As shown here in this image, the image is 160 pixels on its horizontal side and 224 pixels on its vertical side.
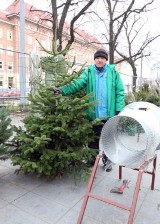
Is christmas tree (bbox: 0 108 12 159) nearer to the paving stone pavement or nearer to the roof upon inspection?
the paving stone pavement

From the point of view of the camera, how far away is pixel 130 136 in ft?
8.39

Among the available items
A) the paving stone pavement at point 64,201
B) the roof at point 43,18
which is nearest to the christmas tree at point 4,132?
the paving stone pavement at point 64,201

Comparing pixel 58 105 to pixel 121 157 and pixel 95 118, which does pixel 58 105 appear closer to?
pixel 95 118

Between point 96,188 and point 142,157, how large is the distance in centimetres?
109

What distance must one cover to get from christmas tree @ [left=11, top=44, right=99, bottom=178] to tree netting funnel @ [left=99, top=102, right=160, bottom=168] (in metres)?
0.57

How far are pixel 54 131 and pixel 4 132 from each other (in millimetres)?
648

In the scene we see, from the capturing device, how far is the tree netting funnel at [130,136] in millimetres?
2158

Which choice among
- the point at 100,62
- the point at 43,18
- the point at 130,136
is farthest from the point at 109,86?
the point at 43,18

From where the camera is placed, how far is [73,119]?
9.90 feet

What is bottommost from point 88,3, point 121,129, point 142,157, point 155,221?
point 155,221

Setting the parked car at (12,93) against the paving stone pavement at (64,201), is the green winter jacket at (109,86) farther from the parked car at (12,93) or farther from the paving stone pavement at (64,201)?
the parked car at (12,93)

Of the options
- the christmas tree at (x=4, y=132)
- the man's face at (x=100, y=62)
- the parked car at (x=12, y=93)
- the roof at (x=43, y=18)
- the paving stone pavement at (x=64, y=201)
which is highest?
the roof at (x=43, y=18)

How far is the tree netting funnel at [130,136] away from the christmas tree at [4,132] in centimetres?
127

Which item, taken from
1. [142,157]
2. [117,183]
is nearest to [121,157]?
[142,157]
